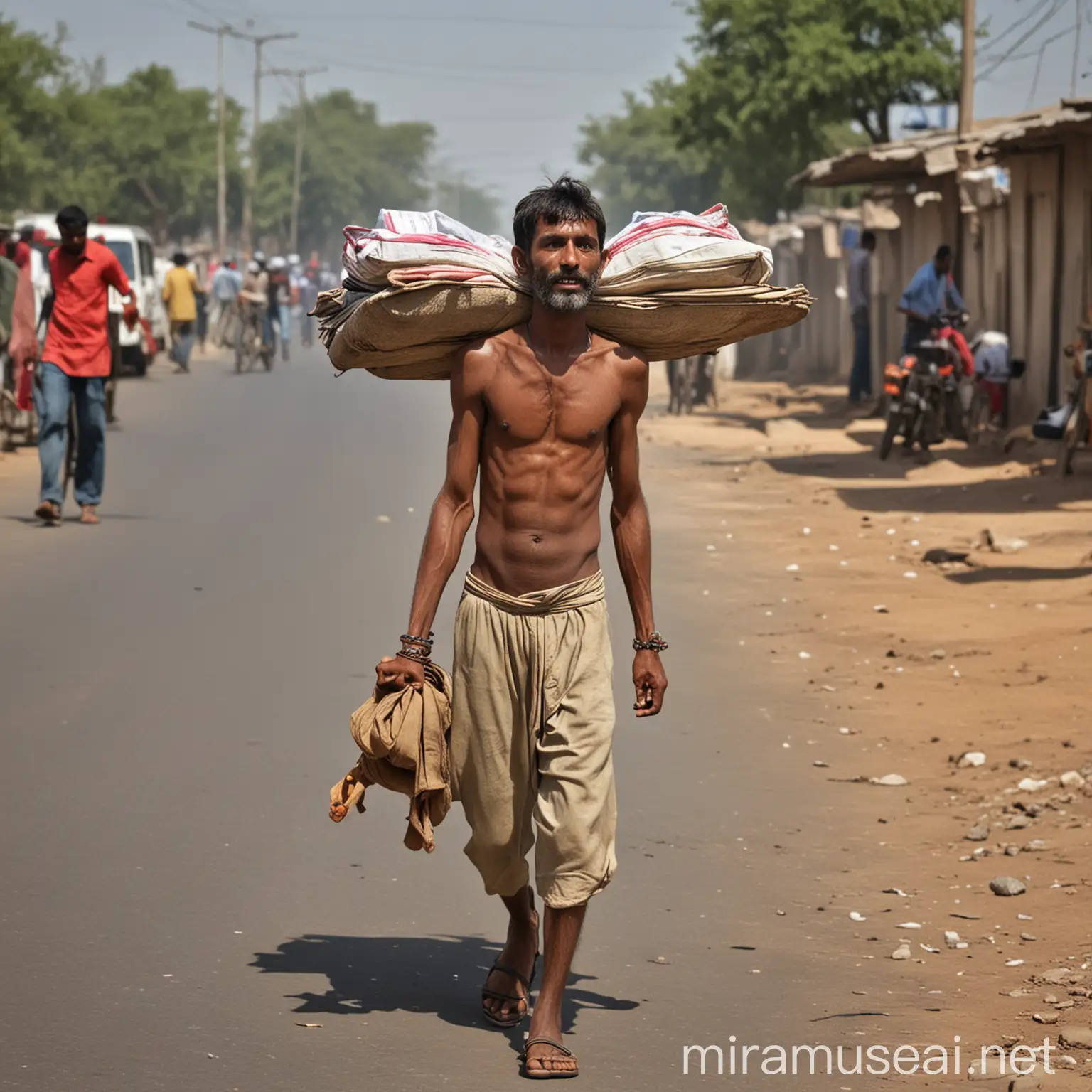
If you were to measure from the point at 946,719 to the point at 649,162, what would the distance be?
9009cm

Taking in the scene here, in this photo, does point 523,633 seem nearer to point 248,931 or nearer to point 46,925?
point 248,931

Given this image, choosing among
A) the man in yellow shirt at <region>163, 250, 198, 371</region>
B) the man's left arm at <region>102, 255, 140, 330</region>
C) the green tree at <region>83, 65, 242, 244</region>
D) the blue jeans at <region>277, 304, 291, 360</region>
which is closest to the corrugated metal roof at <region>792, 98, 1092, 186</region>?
the man's left arm at <region>102, 255, 140, 330</region>

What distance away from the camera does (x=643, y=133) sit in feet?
299

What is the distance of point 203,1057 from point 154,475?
13520 mm

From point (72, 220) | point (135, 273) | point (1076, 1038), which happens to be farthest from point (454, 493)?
point (135, 273)

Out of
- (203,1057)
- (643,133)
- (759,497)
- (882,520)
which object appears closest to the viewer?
(203,1057)

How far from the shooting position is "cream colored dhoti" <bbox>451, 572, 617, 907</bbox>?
4.62 meters

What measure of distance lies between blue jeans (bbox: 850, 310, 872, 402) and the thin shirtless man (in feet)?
75.8

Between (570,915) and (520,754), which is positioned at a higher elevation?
(520,754)

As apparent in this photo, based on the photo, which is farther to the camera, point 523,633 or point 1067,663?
point 1067,663

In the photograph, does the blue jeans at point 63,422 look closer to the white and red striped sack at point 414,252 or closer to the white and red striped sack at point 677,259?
the white and red striped sack at point 414,252

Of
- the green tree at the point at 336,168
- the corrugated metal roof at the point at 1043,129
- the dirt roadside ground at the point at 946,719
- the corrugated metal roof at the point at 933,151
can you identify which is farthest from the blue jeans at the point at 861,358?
the green tree at the point at 336,168

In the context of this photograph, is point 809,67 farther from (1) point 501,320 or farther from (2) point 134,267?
(1) point 501,320

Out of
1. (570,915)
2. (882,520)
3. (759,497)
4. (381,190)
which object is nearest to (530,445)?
(570,915)
